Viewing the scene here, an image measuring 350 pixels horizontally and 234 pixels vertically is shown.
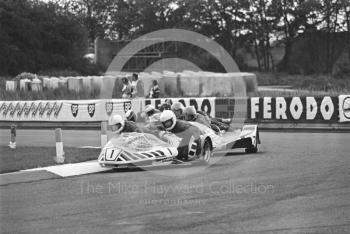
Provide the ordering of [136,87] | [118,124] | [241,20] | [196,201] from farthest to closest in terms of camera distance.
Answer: [241,20] < [136,87] < [118,124] < [196,201]

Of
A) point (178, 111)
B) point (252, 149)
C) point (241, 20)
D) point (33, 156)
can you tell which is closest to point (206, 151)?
point (178, 111)

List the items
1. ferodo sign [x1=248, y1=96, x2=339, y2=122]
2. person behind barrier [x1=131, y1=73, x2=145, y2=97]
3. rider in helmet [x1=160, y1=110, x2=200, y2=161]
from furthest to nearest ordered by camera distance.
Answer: person behind barrier [x1=131, y1=73, x2=145, y2=97] < ferodo sign [x1=248, y1=96, x2=339, y2=122] < rider in helmet [x1=160, y1=110, x2=200, y2=161]

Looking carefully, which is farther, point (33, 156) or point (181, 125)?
point (33, 156)

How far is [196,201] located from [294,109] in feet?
53.2

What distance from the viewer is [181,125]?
15.8 m

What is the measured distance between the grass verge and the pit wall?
8870 mm

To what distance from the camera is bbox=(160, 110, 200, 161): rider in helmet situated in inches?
614

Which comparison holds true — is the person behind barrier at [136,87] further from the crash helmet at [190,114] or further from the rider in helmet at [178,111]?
the crash helmet at [190,114]

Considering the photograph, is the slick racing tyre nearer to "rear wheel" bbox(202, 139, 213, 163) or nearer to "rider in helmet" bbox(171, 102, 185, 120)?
"rear wheel" bbox(202, 139, 213, 163)

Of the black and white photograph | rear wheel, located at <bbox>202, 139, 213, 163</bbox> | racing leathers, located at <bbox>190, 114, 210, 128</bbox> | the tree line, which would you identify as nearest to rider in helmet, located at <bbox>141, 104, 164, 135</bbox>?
the black and white photograph

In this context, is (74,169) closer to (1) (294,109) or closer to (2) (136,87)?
(1) (294,109)

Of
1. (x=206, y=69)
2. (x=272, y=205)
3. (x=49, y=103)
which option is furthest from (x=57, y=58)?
(x=272, y=205)

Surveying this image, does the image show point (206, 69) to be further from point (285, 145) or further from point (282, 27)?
point (285, 145)

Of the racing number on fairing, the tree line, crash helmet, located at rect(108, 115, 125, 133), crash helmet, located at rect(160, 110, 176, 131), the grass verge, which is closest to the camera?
the racing number on fairing
